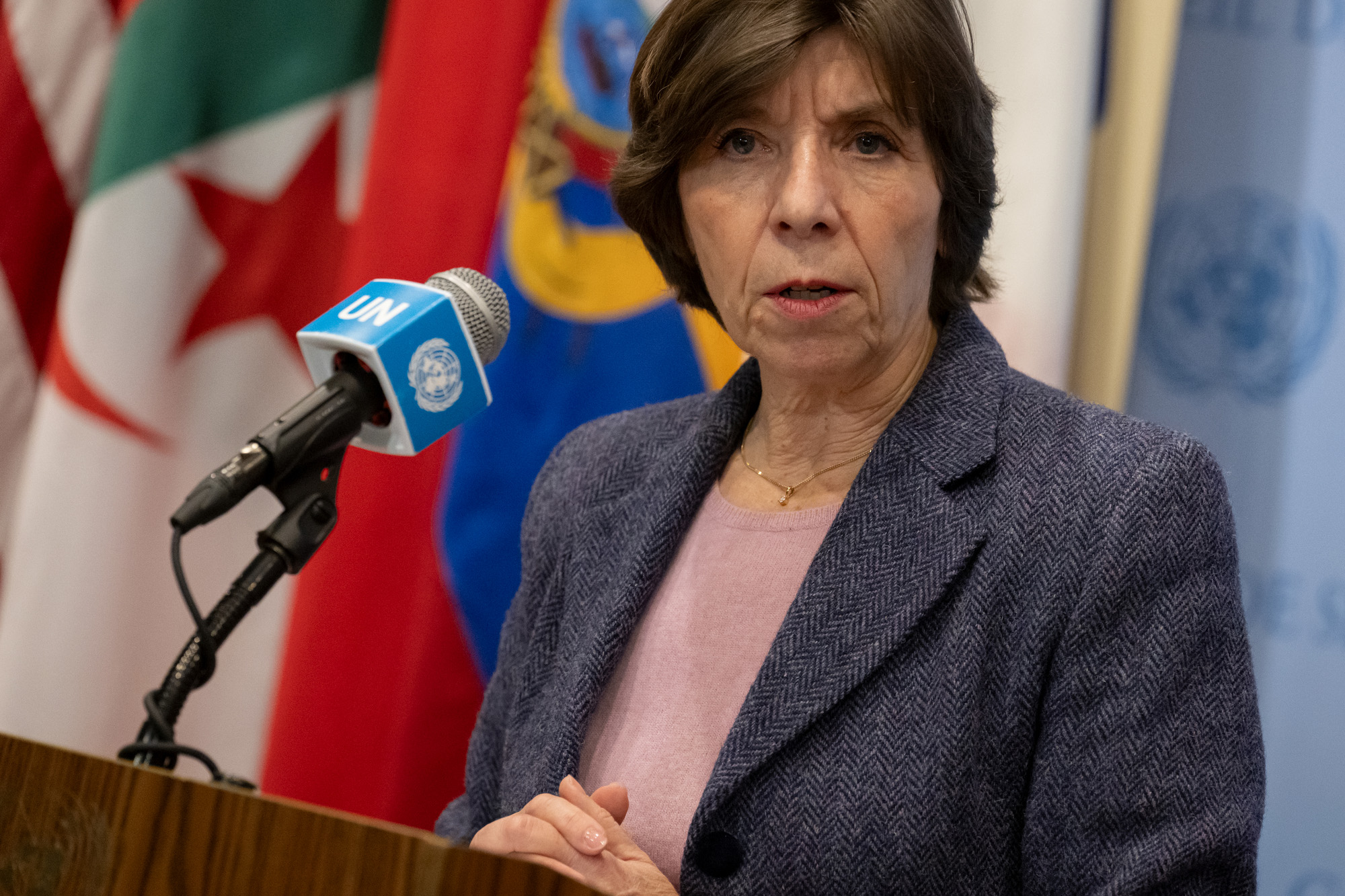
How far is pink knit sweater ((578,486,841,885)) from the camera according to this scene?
1112 millimetres

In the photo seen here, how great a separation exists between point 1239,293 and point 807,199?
2.82ft

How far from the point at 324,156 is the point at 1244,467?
1.72m

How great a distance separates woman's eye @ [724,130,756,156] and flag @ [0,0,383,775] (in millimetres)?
1279

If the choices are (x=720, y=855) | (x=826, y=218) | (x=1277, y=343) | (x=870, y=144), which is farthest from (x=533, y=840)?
(x=1277, y=343)

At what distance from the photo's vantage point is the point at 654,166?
1273mm

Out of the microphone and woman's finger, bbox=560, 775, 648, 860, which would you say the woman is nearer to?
woman's finger, bbox=560, 775, 648, 860

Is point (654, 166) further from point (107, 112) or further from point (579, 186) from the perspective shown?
point (107, 112)

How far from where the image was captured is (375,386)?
3.02ft

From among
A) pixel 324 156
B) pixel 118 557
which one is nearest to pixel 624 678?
pixel 118 557

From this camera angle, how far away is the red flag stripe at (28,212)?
2.21 meters

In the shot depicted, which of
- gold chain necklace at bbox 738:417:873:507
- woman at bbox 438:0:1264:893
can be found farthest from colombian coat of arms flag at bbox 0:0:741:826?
gold chain necklace at bbox 738:417:873:507

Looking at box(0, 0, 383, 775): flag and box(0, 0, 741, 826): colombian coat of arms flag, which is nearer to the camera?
box(0, 0, 741, 826): colombian coat of arms flag

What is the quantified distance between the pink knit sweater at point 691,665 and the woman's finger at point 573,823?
150 millimetres

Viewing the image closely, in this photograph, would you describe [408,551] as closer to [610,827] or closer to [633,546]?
[633,546]
